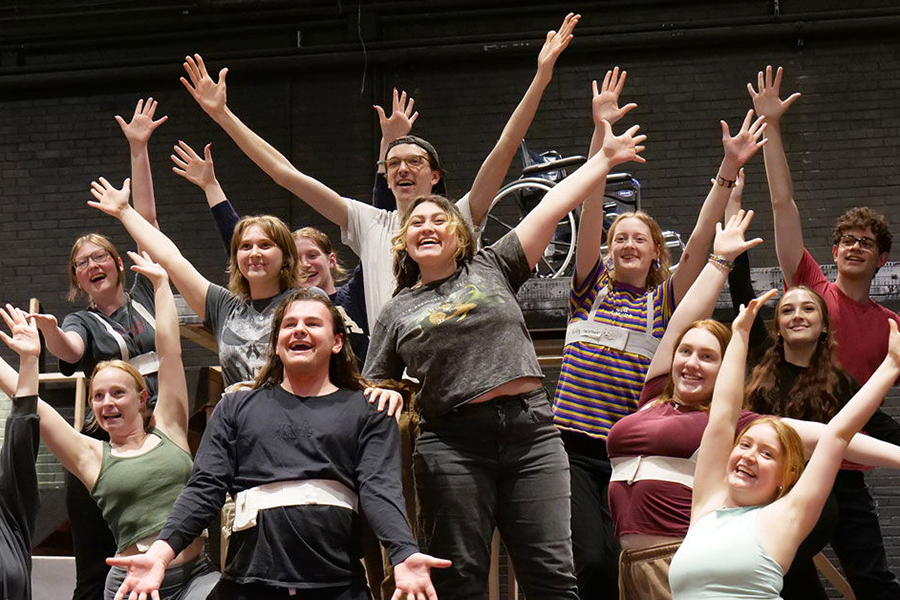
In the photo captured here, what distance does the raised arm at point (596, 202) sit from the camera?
129 inches

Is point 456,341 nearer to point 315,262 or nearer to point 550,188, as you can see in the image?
point 315,262

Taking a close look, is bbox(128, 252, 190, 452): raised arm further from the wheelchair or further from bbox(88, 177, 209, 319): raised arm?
the wheelchair

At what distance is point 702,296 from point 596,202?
0.44 meters

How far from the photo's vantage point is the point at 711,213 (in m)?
3.35

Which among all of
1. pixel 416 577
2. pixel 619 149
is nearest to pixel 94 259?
pixel 619 149

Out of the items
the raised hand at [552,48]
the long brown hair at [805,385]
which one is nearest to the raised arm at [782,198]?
the long brown hair at [805,385]

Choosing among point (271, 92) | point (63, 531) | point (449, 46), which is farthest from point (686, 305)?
point (271, 92)

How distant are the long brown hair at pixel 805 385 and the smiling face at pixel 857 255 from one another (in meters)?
0.35

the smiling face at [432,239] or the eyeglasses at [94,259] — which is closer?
the smiling face at [432,239]

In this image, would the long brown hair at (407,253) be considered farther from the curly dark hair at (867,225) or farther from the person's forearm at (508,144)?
the curly dark hair at (867,225)

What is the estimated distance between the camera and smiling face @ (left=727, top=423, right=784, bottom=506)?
2643mm

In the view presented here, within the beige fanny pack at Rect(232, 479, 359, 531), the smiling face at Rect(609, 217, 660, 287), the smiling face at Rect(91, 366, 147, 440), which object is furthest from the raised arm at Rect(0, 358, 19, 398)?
the smiling face at Rect(609, 217, 660, 287)

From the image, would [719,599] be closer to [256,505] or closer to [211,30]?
[256,505]

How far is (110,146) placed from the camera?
311 inches
